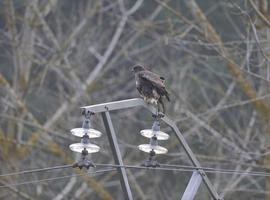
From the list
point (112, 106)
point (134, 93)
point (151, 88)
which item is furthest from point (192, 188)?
point (134, 93)

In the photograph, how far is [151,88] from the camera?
639 centimetres

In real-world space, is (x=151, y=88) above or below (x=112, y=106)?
above

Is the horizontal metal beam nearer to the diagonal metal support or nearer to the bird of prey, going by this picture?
the bird of prey

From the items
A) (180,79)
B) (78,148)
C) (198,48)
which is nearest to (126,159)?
(180,79)

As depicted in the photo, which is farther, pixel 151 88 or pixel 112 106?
pixel 151 88

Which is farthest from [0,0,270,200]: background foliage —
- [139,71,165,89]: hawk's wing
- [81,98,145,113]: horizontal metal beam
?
[81,98,145,113]: horizontal metal beam

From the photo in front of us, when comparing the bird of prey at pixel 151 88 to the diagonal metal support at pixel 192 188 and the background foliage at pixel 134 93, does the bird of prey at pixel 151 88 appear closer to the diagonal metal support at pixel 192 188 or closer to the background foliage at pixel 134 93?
the diagonal metal support at pixel 192 188

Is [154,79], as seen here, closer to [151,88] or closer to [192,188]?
[151,88]

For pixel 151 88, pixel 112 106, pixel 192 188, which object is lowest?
pixel 192 188

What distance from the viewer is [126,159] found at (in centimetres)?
1455

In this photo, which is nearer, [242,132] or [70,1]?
[242,132]

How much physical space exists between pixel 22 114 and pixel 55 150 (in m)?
0.75

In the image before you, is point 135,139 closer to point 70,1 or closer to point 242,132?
point 242,132

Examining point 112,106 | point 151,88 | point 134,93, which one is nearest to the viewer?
point 112,106
